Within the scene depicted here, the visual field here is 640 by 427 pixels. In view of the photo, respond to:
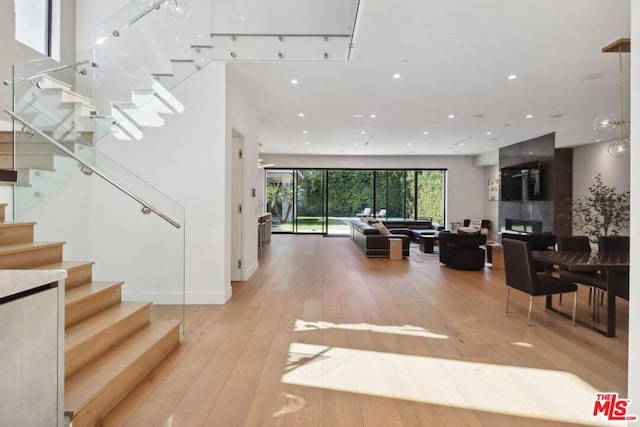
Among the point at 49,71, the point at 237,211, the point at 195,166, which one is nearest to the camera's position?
the point at 49,71

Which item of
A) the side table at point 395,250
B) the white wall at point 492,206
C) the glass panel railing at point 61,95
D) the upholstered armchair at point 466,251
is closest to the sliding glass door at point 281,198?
the side table at point 395,250

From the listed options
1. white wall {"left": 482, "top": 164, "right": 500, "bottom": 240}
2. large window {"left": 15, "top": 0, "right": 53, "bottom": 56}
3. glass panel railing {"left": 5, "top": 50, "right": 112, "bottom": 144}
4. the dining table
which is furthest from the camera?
white wall {"left": 482, "top": 164, "right": 500, "bottom": 240}

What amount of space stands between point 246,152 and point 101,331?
3.91m

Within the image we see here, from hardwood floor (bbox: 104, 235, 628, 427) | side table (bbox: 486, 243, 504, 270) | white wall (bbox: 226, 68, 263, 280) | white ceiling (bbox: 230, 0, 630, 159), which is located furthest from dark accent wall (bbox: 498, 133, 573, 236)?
white wall (bbox: 226, 68, 263, 280)

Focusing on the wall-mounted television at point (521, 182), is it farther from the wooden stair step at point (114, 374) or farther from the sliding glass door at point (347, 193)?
the wooden stair step at point (114, 374)

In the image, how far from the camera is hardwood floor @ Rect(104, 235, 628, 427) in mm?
2125

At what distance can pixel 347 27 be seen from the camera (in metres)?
4.37

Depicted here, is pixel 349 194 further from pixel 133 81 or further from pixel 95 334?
pixel 95 334

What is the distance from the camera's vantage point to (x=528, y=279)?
12.0 feet

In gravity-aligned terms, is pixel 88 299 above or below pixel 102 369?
above

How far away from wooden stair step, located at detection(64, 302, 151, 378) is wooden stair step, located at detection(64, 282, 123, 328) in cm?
5

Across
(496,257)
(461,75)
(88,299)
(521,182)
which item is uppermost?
(461,75)

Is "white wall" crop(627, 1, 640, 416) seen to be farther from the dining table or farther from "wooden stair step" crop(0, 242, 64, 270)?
"wooden stair step" crop(0, 242, 64, 270)

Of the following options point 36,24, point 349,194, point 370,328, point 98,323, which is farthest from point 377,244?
point 36,24
